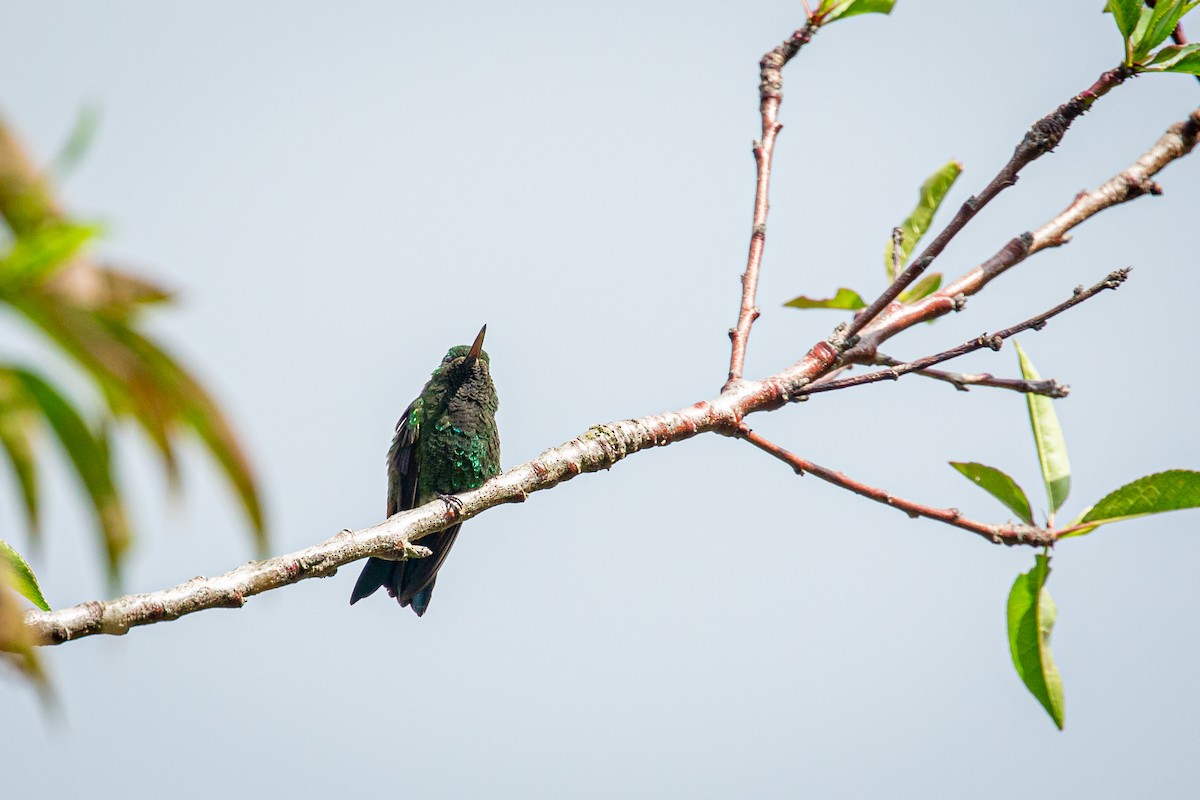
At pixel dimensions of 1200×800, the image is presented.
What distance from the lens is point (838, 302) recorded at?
359cm

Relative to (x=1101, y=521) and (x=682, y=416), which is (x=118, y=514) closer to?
(x=682, y=416)

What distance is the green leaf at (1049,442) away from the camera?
2918mm

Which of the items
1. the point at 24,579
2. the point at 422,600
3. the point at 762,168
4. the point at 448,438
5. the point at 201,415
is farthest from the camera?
the point at 448,438

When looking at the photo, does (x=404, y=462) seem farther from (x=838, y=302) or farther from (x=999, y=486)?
(x=999, y=486)

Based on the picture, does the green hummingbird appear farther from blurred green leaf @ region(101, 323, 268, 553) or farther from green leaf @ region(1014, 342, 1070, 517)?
blurred green leaf @ region(101, 323, 268, 553)

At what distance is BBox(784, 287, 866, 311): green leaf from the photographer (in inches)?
140

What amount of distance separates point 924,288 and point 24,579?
2.85 meters

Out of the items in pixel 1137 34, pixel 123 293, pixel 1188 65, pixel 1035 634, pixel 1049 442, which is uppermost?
pixel 1137 34

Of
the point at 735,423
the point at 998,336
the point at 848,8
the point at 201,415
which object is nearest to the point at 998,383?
the point at 998,336

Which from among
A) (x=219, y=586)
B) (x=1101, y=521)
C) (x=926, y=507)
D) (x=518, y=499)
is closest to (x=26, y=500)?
(x=219, y=586)

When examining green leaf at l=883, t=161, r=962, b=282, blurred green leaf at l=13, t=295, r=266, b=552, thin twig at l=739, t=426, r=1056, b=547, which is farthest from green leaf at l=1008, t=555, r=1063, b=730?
blurred green leaf at l=13, t=295, r=266, b=552

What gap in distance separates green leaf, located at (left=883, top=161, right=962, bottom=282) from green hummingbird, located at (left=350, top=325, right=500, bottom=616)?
3618 mm

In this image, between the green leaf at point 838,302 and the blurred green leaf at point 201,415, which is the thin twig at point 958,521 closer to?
the green leaf at point 838,302

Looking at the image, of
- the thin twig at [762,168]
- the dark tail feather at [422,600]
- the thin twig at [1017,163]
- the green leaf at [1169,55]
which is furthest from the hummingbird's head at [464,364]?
the green leaf at [1169,55]
